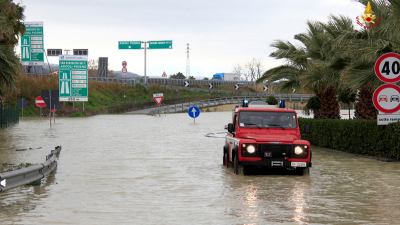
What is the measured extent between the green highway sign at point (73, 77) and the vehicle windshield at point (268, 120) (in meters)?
55.5

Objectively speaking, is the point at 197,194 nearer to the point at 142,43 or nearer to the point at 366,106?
the point at 366,106

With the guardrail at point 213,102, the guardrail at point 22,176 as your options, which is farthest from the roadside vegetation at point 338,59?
the guardrail at point 213,102

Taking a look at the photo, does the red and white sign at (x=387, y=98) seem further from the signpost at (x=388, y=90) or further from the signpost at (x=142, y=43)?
the signpost at (x=142, y=43)

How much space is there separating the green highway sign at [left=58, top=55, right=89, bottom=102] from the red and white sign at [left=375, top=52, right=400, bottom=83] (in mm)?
56315

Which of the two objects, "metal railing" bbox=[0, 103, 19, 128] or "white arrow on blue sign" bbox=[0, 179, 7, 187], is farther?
"metal railing" bbox=[0, 103, 19, 128]

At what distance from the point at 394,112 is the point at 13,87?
15.0m

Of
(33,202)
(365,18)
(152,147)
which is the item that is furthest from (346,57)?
(33,202)

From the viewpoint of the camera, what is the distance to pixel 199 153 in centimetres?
2573

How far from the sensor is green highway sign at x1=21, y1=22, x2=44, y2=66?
66000 millimetres

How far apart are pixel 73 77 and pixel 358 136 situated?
179 ft

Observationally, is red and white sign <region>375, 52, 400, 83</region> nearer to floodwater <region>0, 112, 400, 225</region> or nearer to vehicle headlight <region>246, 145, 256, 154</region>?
floodwater <region>0, 112, 400, 225</region>

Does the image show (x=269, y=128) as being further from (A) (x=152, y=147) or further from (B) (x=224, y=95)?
(B) (x=224, y=95)

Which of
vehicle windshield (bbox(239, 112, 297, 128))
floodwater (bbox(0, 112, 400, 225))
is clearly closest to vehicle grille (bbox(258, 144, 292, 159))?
floodwater (bbox(0, 112, 400, 225))

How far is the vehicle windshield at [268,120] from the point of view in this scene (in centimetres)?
1817
